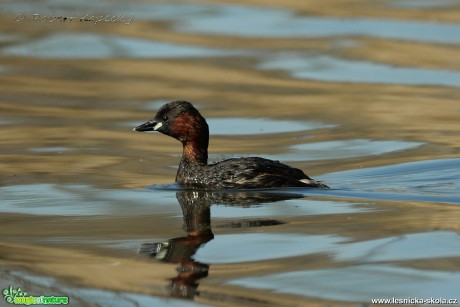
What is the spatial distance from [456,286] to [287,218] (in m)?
2.27

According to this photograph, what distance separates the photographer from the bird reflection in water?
714cm

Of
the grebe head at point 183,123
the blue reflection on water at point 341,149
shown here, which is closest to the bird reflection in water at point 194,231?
the grebe head at point 183,123

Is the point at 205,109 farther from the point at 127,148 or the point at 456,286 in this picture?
the point at 456,286

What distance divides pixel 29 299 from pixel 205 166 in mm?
4597

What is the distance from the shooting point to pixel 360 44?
17.7m

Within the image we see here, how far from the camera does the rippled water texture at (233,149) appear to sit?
7273 millimetres

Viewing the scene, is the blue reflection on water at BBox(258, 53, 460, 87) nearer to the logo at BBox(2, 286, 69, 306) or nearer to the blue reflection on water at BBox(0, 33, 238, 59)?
the blue reflection on water at BBox(0, 33, 238, 59)

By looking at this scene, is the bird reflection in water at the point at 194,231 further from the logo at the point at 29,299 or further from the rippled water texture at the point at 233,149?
the logo at the point at 29,299

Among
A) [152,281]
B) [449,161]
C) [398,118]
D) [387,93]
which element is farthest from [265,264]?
[387,93]

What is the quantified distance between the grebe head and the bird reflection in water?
932 millimetres

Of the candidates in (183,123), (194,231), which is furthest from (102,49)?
(194,231)

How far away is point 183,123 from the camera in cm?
1149

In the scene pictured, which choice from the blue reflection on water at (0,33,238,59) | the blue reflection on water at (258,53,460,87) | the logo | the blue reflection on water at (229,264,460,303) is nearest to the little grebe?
the blue reflection on water at (229,264,460,303)

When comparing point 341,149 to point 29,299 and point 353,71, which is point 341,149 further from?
point 29,299
